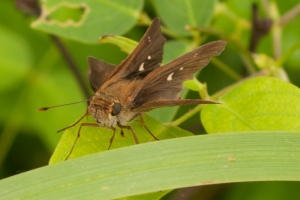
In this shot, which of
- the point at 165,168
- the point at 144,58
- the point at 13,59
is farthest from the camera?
the point at 13,59

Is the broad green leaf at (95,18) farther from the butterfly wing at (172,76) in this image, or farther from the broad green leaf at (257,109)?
the broad green leaf at (257,109)

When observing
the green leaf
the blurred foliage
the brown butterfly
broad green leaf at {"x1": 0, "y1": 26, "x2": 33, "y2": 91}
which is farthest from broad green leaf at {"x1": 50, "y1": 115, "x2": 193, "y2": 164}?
broad green leaf at {"x1": 0, "y1": 26, "x2": 33, "y2": 91}

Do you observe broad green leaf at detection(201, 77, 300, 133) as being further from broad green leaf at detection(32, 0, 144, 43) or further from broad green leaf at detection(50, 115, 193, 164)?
broad green leaf at detection(32, 0, 144, 43)

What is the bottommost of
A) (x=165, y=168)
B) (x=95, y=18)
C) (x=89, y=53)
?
(x=89, y=53)

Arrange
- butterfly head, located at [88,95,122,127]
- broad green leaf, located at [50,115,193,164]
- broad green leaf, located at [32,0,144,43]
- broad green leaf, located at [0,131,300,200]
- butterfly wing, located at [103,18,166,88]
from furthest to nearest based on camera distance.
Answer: broad green leaf, located at [32,0,144,43] → butterfly wing, located at [103,18,166,88] → butterfly head, located at [88,95,122,127] → broad green leaf, located at [50,115,193,164] → broad green leaf, located at [0,131,300,200]

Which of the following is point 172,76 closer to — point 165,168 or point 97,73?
point 97,73

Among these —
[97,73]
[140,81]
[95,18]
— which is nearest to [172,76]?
[140,81]
